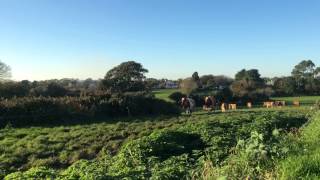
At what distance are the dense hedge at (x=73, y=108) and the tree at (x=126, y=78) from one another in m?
31.6

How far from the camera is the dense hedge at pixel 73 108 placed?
2869 centimetres

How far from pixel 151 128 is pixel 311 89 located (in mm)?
71310

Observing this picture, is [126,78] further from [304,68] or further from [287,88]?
[304,68]

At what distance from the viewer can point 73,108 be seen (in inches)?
1248

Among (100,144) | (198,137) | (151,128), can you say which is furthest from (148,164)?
(151,128)

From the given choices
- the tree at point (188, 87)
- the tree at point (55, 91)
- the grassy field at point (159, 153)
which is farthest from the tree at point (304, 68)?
the grassy field at point (159, 153)

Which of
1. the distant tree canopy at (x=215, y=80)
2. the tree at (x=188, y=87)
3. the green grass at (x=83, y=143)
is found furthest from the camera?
the distant tree canopy at (x=215, y=80)

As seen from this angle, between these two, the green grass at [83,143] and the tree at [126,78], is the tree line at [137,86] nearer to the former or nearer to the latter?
the tree at [126,78]

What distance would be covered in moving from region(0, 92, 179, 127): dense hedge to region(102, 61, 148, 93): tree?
31.6 meters

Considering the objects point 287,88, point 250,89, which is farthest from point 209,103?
point 287,88

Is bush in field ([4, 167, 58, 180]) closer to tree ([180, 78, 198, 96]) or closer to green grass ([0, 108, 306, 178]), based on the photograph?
green grass ([0, 108, 306, 178])

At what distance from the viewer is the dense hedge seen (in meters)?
28.7

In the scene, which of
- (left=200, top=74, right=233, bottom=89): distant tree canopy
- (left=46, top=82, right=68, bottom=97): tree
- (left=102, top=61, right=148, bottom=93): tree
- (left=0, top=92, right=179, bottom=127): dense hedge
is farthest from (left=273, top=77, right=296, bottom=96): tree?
(left=0, top=92, right=179, bottom=127): dense hedge

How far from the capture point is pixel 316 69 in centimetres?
11612
